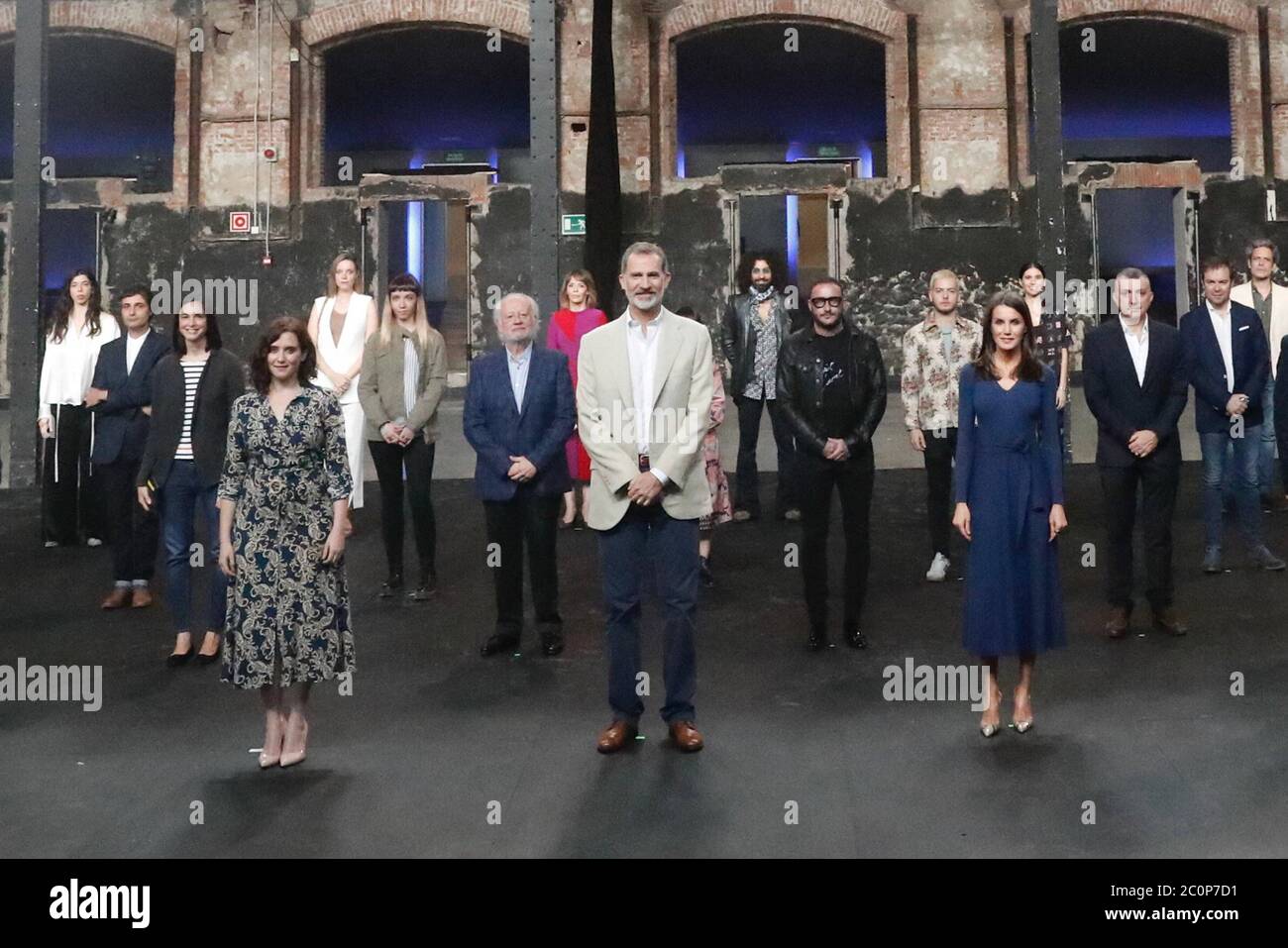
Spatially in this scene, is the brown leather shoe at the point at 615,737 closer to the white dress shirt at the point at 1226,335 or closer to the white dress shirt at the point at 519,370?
the white dress shirt at the point at 519,370

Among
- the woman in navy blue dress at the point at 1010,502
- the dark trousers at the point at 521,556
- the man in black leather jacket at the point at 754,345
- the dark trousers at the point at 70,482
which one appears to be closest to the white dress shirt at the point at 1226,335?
the man in black leather jacket at the point at 754,345

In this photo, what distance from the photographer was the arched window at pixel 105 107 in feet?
53.8

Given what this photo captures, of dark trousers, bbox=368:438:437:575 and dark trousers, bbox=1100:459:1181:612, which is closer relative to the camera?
dark trousers, bbox=1100:459:1181:612

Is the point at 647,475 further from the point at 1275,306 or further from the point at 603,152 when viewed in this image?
the point at 603,152

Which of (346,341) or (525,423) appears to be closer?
(525,423)

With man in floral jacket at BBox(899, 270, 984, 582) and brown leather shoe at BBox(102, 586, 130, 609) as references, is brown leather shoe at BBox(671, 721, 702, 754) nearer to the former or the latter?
man in floral jacket at BBox(899, 270, 984, 582)

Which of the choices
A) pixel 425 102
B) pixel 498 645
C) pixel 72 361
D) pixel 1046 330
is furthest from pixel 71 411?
pixel 425 102

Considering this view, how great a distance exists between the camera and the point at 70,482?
26.1 feet

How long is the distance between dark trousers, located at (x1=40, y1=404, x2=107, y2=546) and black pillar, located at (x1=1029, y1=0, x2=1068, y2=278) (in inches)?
267

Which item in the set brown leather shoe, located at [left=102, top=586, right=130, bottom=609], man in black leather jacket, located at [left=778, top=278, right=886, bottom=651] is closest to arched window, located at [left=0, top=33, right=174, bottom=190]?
brown leather shoe, located at [left=102, top=586, right=130, bottom=609]

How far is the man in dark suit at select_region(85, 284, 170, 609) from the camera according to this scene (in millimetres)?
6508

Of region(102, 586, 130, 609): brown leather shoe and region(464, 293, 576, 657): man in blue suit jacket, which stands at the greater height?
region(464, 293, 576, 657): man in blue suit jacket

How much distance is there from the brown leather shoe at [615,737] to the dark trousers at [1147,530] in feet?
8.16

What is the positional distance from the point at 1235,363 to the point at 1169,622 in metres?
1.82
